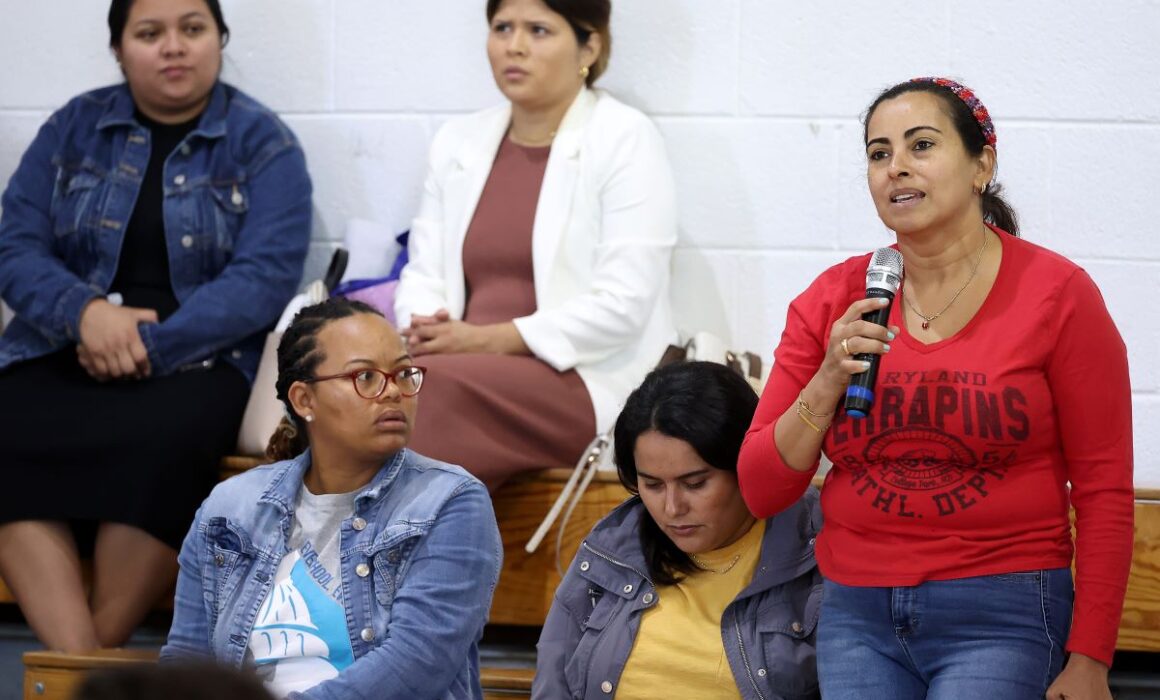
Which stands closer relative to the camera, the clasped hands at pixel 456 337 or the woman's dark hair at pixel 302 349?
the woman's dark hair at pixel 302 349

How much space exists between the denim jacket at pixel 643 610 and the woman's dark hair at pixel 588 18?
4.08ft

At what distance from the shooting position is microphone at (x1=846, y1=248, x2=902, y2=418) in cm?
175

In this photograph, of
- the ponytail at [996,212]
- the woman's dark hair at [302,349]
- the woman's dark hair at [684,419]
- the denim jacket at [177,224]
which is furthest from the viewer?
the denim jacket at [177,224]

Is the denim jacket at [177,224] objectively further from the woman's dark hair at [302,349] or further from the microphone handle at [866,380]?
the microphone handle at [866,380]

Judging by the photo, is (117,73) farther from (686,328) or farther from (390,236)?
(686,328)

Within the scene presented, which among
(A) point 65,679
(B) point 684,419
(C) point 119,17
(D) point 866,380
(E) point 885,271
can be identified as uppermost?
(C) point 119,17

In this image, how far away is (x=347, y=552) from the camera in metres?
2.12

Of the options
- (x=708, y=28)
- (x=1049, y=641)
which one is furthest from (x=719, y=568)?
(x=708, y=28)

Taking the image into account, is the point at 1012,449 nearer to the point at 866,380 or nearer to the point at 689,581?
the point at 866,380

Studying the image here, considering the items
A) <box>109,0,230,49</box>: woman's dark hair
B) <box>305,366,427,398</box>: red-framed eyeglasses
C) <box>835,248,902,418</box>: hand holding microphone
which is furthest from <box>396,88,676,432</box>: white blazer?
<box>835,248,902,418</box>: hand holding microphone

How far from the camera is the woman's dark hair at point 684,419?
2.14 m

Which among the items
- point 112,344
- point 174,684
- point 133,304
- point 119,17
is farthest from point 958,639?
point 119,17

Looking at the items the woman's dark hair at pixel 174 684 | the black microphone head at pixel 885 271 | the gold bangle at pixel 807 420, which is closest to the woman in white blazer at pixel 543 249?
the gold bangle at pixel 807 420

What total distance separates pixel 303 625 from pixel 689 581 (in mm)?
542
